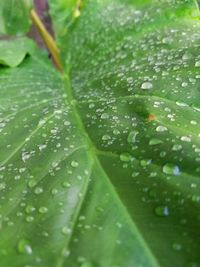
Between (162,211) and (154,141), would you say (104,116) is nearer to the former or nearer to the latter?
(154,141)

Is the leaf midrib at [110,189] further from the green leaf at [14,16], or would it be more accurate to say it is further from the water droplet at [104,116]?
the green leaf at [14,16]

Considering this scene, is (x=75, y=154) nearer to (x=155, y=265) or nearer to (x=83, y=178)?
(x=83, y=178)

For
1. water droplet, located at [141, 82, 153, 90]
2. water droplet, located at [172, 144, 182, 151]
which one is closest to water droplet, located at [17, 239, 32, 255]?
water droplet, located at [172, 144, 182, 151]

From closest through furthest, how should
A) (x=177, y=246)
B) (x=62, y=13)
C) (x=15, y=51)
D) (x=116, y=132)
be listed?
(x=177, y=246) < (x=116, y=132) < (x=15, y=51) < (x=62, y=13)

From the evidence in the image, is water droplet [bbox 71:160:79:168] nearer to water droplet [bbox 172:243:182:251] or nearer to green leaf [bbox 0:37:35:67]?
water droplet [bbox 172:243:182:251]

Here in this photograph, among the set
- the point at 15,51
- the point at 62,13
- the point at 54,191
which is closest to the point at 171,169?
the point at 54,191

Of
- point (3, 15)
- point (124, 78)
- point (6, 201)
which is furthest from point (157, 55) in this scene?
point (3, 15)
